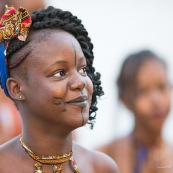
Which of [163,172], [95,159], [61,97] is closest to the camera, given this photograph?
[61,97]

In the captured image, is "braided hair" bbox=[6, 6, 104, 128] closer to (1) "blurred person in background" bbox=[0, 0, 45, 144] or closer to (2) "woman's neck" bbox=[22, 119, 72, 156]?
(2) "woman's neck" bbox=[22, 119, 72, 156]

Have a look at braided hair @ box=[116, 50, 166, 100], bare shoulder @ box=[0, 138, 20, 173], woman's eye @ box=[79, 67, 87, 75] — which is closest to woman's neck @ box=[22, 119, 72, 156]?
bare shoulder @ box=[0, 138, 20, 173]

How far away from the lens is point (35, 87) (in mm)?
4078

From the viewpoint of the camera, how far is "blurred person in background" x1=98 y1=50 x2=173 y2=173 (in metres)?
6.37

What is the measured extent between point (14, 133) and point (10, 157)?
2.06 metres

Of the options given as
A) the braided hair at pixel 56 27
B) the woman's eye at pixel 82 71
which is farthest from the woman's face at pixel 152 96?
the woman's eye at pixel 82 71

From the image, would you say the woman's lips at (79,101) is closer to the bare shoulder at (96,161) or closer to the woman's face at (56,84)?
the woman's face at (56,84)

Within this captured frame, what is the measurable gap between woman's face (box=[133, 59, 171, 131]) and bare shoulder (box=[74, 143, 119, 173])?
1.77 meters

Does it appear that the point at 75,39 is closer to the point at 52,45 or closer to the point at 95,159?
the point at 52,45

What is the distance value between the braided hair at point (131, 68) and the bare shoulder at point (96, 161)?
6.40 ft

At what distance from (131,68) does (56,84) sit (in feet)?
8.68

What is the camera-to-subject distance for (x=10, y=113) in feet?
21.0

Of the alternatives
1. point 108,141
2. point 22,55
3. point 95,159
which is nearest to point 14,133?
point 108,141

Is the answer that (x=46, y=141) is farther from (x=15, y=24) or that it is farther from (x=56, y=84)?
(x=15, y=24)
